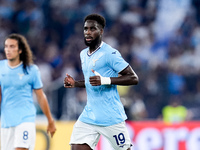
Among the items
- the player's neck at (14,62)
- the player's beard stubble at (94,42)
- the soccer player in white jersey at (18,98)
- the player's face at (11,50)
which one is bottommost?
the soccer player in white jersey at (18,98)

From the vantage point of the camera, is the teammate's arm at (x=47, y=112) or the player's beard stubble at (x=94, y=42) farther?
the teammate's arm at (x=47, y=112)

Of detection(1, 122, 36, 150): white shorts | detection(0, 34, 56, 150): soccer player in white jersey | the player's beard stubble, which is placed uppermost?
the player's beard stubble

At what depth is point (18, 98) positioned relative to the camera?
710 centimetres

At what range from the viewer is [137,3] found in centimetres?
1808

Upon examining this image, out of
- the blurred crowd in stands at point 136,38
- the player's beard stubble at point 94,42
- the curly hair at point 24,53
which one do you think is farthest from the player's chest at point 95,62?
the blurred crowd in stands at point 136,38

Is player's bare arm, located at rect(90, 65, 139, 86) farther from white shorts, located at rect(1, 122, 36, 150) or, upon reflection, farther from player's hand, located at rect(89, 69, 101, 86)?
white shorts, located at rect(1, 122, 36, 150)

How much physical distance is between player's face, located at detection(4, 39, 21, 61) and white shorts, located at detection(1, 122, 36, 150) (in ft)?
3.36

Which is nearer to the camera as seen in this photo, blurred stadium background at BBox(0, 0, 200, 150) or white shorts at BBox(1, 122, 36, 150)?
white shorts at BBox(1, 122, 36, 150)

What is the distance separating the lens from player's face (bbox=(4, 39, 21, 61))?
286 inches

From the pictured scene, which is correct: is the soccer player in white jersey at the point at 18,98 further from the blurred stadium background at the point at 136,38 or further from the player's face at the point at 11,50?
the blurred stadium background at the point at 136,38

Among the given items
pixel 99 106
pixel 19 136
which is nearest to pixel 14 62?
pixel 19 136

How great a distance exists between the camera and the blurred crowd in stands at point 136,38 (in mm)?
13773

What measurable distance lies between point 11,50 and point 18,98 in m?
0.74

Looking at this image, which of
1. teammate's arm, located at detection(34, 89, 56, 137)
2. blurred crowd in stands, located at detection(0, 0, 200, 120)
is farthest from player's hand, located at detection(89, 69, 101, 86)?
blurred crowd in stands, located at detection(0, 0, 200, 120)
